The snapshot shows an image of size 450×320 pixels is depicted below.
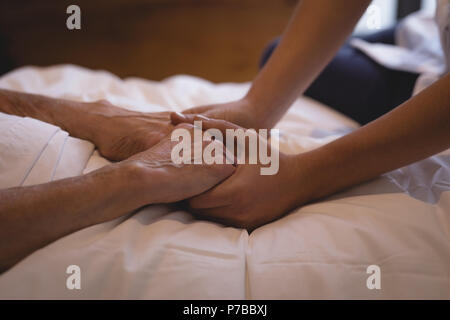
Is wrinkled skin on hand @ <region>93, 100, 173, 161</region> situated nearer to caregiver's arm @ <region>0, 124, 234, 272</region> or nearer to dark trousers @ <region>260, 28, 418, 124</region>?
caregiver's arm @ <region>0, 124, 234, 272</region>

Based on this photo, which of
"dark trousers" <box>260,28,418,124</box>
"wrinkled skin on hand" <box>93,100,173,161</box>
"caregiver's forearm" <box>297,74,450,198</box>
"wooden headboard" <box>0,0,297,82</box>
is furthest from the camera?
"wooden headboard" <box>0,0,297,82</box>

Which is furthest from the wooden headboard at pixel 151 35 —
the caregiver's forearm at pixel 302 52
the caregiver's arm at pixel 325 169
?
the caregiver's arm at pixel 325 169

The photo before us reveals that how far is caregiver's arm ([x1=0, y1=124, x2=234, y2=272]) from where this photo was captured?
1.59 ft

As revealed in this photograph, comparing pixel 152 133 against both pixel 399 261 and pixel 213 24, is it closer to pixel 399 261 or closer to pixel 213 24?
pixel 399 261

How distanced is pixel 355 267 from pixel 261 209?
18cm

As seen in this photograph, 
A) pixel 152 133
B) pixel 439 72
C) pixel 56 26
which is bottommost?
pixel 152 133

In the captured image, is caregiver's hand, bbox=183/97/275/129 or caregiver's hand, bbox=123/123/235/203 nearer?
caregiver's hand, bbox=123/123/235/203

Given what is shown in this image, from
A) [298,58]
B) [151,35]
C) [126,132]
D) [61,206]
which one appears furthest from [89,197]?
[151,35]

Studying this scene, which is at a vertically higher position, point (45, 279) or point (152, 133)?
point (152, 133)

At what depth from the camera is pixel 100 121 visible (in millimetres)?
755

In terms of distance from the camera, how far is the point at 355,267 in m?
0.49

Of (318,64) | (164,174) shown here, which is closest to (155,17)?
(318,64)

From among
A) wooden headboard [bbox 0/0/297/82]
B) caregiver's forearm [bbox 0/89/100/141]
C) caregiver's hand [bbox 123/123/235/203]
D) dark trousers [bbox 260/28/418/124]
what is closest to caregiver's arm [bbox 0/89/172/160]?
caregiver's forearm [bbox 0/89/100/141]
